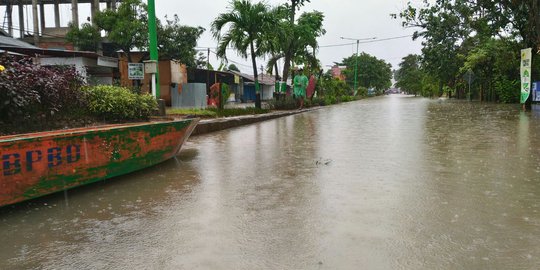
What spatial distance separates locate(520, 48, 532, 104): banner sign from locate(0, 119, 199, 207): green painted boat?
16155mm

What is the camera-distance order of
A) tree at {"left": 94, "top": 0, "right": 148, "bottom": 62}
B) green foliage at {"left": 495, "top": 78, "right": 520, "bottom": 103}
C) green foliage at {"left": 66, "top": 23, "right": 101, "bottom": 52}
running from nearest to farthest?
1. green foliage at {"left": 495, "top": 78, "right": 520, "bottom": 103}
2. tree at {"left": 94, "top": 0, "right": 148, "bottom": 62}
3. green foliage at {"left": 66, "top": 23, "right": 101, "bottom": 52}

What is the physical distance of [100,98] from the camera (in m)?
7.91

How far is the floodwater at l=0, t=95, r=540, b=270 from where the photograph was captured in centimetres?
289

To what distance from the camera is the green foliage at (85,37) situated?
34.3 m

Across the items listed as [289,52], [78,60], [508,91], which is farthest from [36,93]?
[508,91]

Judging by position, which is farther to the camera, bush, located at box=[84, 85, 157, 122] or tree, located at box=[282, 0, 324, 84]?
tree, located at box=[282, 0, 324, 84]

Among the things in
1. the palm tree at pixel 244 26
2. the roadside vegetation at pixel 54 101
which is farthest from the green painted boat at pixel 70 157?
the palm tree at pixel 244 26

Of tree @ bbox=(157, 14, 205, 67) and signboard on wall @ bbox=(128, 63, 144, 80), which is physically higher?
tree @ bbox=(157, 14, 205, 67)

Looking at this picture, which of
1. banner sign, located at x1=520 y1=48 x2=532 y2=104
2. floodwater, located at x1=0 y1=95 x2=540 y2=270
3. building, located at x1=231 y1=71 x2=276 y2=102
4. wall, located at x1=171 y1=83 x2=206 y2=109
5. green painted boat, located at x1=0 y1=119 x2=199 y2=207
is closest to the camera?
floodwater, located at x1=0 y1=95 x2=540 y2=270

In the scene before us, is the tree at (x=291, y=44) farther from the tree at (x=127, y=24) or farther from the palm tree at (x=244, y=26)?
the tree at (x=127, y=24)

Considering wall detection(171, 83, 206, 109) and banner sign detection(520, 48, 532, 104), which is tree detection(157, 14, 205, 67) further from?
banner sign detection(520, 48, 532, 104)

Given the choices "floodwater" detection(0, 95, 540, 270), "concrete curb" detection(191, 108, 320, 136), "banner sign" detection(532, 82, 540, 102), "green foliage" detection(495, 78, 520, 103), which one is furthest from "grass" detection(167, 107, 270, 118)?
"green foliage" detection(495, 78, 520, 103)

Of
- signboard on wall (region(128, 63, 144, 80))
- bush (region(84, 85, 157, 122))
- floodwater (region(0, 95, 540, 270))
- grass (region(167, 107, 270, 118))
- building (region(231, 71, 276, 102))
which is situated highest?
building (region(231, 71, 276, 102))

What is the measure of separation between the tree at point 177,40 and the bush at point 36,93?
24.8 m
